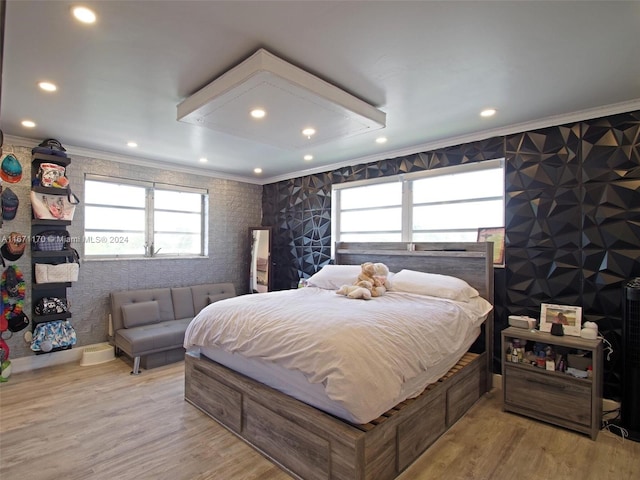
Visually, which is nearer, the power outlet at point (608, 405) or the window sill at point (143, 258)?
the power outlet at point (608, 405)

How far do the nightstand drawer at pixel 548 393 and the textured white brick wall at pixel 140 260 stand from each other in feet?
14.1

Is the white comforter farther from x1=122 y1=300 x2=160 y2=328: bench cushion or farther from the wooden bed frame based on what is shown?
x1=122 y1=300 x2=160 y2=328: bench cushion

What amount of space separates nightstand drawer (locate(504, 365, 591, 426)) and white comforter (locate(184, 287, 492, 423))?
0.51m

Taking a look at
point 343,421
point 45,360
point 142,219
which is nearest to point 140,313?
point 45,360

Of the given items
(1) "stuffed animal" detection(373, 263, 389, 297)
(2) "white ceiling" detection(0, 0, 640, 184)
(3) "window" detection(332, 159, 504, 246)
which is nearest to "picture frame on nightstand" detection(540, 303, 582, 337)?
(3) "window" detection(332, 159, 504, 246)

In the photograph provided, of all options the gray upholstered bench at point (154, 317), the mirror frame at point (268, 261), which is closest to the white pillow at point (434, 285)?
the mirror frame at point (268, 261)

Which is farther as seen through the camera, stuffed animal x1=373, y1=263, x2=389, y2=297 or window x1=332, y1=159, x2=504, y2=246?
window x1=332, y1=159, x2=504, y2=246

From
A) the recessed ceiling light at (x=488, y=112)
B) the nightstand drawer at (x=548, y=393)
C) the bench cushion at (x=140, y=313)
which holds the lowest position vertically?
the nightstand drawer at (x=548, y=393)

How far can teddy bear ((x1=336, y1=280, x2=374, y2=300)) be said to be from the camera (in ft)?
A: 10.7

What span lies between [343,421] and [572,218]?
2.73 metres

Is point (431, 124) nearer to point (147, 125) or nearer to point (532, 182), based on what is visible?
point (532, 182)

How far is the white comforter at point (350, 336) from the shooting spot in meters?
1.97

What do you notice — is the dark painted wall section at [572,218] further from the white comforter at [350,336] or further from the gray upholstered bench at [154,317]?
the gray upholstered bench at [154,317]

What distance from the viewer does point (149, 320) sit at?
4.54 m
